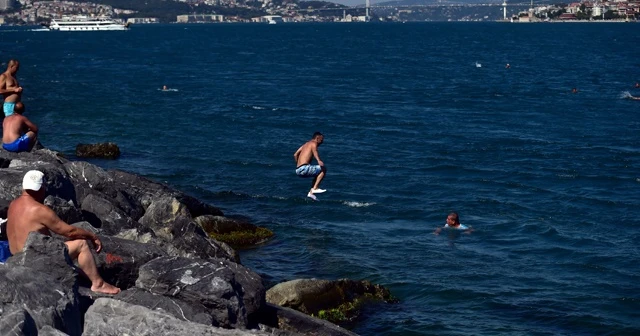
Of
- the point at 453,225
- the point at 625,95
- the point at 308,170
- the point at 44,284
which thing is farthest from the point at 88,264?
the point at 625,95

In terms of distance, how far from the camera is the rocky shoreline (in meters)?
9.65

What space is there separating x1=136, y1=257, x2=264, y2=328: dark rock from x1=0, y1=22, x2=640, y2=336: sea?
12.8ft

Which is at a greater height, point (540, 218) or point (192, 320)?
point (192, 320)

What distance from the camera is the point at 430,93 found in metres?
56.4

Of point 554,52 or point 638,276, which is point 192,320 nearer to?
point 638,276

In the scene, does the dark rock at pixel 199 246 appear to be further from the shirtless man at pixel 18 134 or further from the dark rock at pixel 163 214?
the shirtless man at pixel 18 134

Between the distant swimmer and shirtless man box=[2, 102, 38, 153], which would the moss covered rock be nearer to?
shirtless man box=[2, 102, 38, 153]

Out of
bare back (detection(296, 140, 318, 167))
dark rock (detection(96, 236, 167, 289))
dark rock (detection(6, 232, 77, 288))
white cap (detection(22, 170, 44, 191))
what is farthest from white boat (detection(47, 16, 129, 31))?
dark rock (detection(6, 232, 77, 288))

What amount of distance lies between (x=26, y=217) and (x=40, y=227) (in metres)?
0.19

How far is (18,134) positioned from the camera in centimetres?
1867

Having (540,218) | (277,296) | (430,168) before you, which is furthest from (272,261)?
(430,168)

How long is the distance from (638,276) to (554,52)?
89.9 metres

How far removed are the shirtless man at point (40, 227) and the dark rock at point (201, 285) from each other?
0.53 meters

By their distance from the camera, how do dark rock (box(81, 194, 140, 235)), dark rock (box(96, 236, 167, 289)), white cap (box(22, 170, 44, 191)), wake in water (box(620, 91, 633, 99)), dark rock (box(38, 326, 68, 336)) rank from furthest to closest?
wake in water (box(620, 91, 633, 99))
dark rock (box(81, 194, 140, 235))
dark rock (box(96, 236, 167, 289))
white cap (box(22, 170, 44, 191))
dark rock (box(38, 326, 68, 336))
